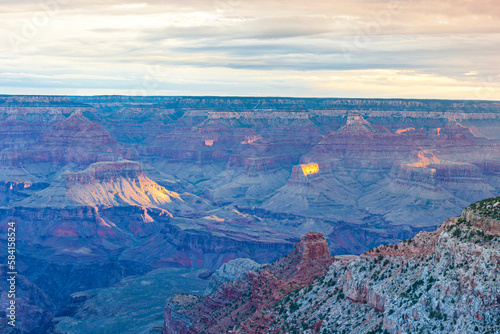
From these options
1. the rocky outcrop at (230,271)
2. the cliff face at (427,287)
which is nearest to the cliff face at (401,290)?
the cliff face at (427,287)

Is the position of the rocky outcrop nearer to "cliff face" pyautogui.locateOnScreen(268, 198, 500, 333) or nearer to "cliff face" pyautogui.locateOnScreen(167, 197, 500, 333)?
"cliff face" pyautogui.locateOnScreen(167, 197, 500, 333)

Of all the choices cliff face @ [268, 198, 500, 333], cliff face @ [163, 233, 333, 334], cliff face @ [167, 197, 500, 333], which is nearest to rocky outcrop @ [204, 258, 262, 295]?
cliff face @ [163, 233, 333, 334]

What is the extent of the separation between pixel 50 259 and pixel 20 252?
9574mm

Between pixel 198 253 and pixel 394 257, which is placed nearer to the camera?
pixel 394 257

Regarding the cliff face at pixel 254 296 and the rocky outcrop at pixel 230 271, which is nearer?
the cliff face at pixel 254 296

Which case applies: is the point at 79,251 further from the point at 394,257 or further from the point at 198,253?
the point at 394,257

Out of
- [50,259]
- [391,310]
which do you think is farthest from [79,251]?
[391,310]

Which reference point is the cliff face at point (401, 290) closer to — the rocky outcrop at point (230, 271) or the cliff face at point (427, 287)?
the cliff face at point (427, 287)

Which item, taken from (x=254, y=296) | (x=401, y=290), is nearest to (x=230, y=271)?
(x=254, y=296)

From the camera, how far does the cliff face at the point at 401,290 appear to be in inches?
1225

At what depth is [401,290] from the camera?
36.2 meters

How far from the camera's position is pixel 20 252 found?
14838 centimetres

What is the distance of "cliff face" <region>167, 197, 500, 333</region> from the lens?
3112cm

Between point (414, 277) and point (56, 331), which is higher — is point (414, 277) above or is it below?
above
